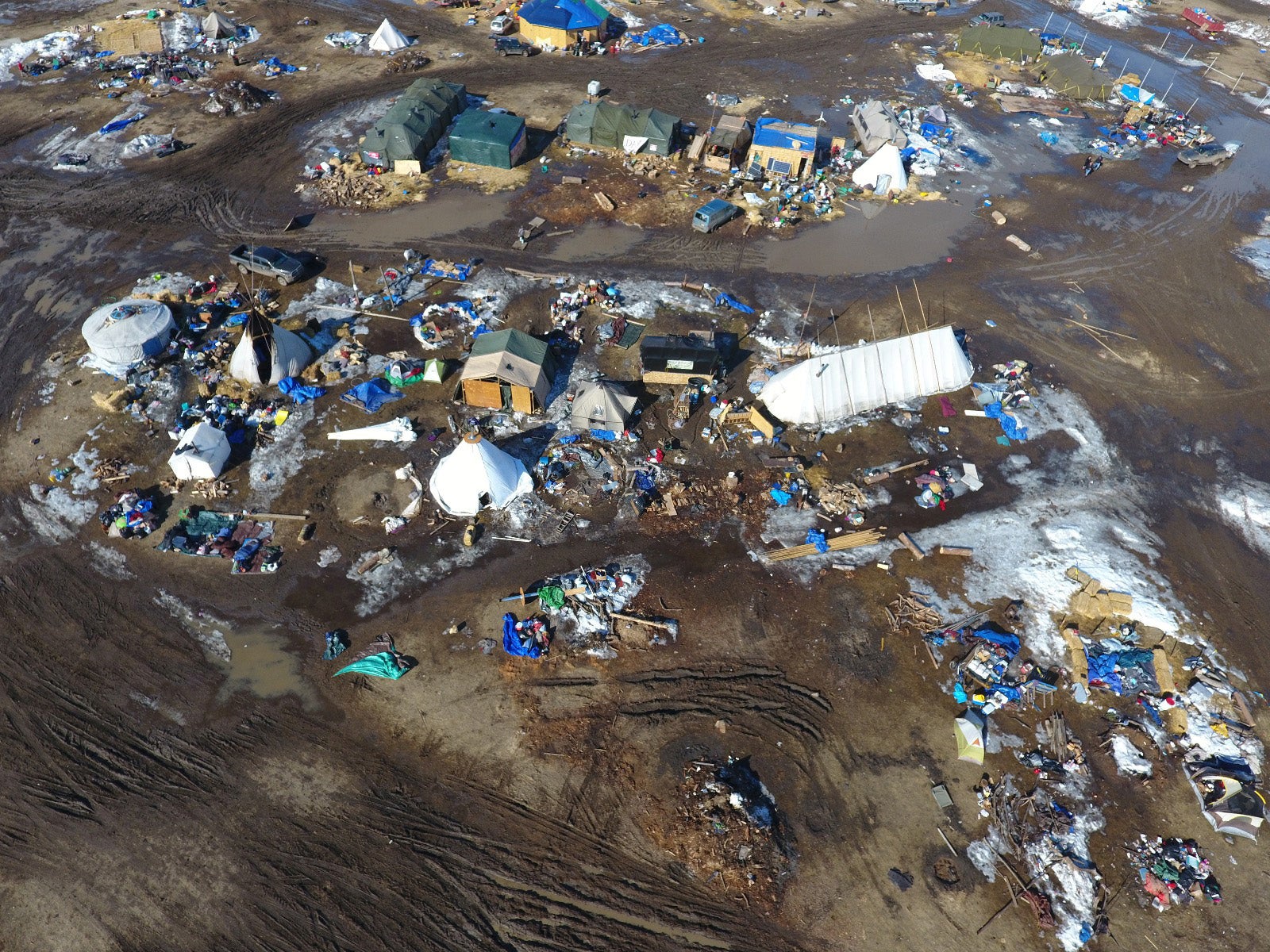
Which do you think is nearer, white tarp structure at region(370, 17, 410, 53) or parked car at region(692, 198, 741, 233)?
parked car at region(692, 198, 741, 233)

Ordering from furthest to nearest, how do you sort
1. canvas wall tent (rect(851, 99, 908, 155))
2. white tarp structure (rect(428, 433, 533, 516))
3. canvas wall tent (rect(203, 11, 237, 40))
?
canvas wall tent (rect(203, 11, 237, 40)) < canvas wall tent (rect(851, 99, 908, 155)) < white tarp structure (rect(428, 433, 533, 516))

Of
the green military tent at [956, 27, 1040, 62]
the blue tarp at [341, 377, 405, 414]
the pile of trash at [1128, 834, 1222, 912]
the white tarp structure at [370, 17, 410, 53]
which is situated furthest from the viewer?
the green military tent at [956, 27, 1040, 62]

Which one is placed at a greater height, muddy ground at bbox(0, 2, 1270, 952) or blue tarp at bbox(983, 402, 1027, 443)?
blue tarp at bbox(983, 402, 1027, 443)

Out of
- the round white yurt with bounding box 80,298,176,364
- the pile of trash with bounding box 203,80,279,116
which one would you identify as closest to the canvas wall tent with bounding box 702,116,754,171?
the pile of trash with bounding box 203,80,279,116

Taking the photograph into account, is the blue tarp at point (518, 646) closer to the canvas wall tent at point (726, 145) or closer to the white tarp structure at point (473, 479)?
the white tarp structure at point (473, 479)

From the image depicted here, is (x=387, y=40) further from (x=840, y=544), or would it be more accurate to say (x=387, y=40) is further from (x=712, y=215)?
(x=840, y=544)

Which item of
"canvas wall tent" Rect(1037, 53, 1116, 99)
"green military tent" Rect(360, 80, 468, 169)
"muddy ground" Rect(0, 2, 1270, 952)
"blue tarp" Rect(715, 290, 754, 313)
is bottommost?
"muddy ground" Rect(0, 2, 1270, 952)

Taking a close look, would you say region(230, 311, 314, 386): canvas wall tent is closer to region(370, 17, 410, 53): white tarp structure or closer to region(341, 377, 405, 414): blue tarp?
region(341, 377, 405, 414): blue tarp
